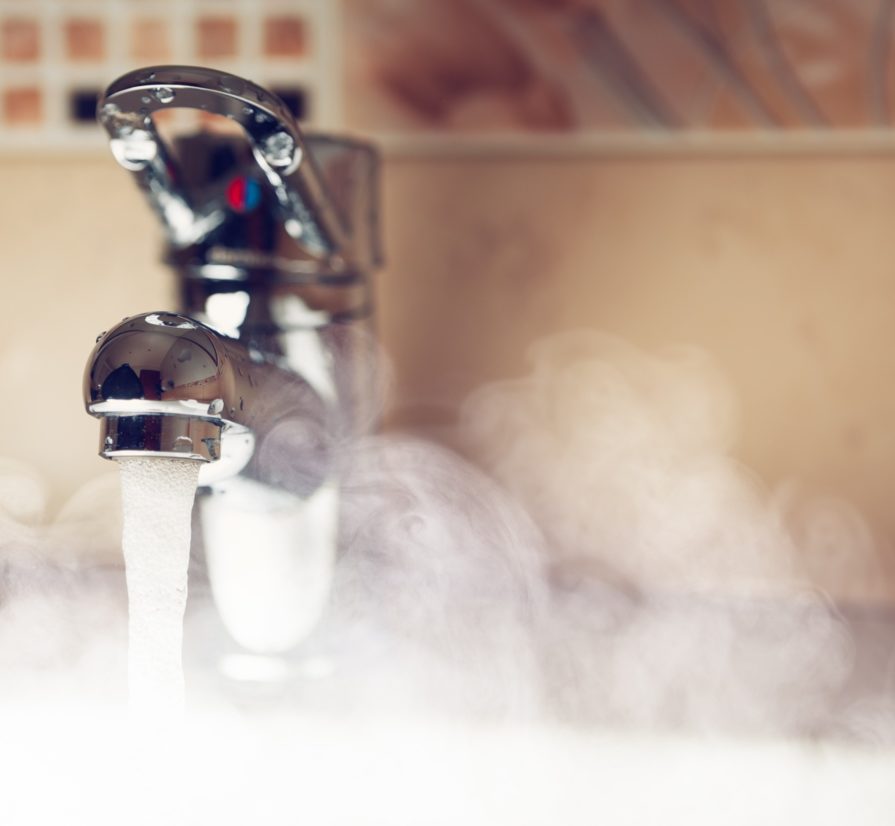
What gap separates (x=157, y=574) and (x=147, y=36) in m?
0.64

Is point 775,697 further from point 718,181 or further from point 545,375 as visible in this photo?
point 718,181

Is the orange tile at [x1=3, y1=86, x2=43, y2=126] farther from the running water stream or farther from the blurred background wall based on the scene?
the running water stream

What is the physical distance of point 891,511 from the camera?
0.80 m

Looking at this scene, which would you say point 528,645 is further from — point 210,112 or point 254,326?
point 210,112

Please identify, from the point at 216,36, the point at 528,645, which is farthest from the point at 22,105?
the point at 528,645

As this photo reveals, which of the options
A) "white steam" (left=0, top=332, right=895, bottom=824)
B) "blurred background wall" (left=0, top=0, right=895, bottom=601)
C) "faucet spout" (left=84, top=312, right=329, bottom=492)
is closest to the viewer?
"faucet spout" (left=84, top=312, right=329, bottom=492)

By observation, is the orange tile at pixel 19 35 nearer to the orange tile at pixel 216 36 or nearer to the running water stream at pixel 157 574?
the orange tile at pixel 216 36

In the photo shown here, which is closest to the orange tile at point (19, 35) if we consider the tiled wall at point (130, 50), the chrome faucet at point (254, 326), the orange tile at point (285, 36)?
the tiled wall at point (130, 50)

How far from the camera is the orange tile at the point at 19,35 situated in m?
0.81

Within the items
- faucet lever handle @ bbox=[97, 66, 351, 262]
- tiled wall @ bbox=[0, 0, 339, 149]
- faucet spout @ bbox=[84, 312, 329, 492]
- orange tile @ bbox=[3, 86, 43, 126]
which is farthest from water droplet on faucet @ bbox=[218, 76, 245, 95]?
orange tile @ bbox=[3, 86, 43, 126]

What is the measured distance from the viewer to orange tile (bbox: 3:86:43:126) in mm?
822

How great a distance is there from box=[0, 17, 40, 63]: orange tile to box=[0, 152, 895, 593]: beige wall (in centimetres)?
11

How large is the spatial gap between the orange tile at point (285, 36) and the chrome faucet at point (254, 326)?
0.27 m

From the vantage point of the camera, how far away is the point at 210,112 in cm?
39
